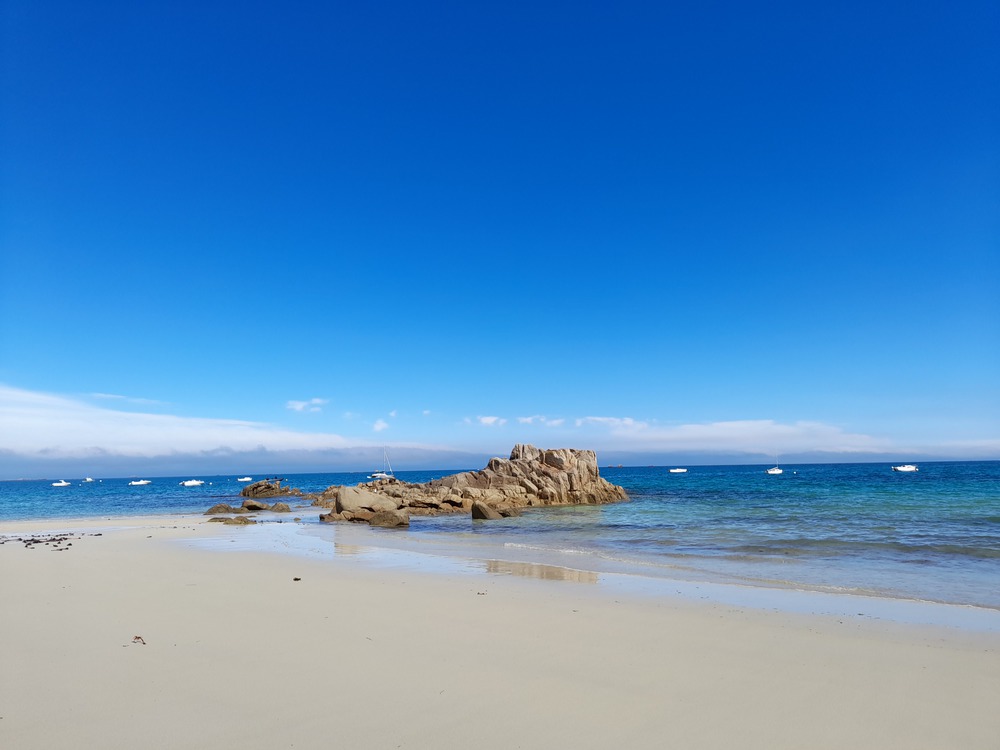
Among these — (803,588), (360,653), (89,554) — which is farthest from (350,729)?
(89,554)

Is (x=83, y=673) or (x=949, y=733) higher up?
(x=83, y=673)

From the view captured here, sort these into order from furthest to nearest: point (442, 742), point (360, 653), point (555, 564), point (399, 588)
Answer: point (555, 564), point (399, 588), point (360, 653), point (442, 742)

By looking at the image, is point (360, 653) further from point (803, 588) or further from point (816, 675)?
point (803, 588)

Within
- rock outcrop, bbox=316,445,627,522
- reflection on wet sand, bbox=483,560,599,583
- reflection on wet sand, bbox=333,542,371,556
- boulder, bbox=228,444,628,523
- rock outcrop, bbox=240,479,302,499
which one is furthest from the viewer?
rock outcrop, bbox=240,479,302,499

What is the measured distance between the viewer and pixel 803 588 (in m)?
12.0

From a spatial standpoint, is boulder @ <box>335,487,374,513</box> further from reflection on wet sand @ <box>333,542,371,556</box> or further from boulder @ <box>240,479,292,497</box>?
boulder @ <box>240,479,292,497</box>

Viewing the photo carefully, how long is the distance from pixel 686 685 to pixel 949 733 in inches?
84.5

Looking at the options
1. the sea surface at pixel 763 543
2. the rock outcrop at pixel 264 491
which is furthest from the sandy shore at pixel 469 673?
the rock outcrop at pixel 264 491

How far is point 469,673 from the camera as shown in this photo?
6301mm

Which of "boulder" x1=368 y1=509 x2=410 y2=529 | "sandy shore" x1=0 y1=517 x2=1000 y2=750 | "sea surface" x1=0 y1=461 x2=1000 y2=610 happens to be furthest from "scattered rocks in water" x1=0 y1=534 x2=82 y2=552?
"boulder" x1=368 y1=509 x2=410 y2=529

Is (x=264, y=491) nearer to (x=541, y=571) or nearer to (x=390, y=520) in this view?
(x=390, y=520)

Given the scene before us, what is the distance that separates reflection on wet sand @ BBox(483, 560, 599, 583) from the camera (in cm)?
1298

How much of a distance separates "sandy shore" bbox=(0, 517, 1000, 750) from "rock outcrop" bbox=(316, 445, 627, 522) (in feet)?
81.1

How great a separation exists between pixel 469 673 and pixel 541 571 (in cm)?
819
